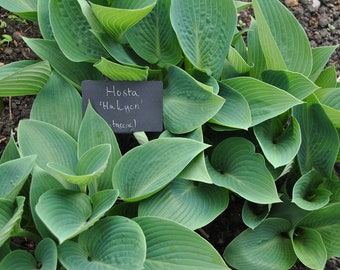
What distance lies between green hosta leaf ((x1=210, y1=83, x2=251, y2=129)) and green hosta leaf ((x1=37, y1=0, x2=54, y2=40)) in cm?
50

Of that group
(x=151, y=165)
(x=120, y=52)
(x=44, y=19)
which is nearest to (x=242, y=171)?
(x=151, y=165)

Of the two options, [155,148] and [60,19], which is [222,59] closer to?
[155,148]

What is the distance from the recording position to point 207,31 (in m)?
1.29

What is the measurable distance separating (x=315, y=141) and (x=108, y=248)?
616 mm

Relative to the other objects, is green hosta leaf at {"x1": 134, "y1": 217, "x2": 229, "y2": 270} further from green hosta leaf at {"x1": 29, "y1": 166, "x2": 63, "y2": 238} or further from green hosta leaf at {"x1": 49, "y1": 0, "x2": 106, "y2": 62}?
green hosta leaf at {"x1": 49, "y1": 0, "x2": 106, "y2": 62}

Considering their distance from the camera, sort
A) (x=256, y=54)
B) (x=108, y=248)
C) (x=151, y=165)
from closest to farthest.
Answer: (x=108, y=248) → (x=151, y=165) → (x=256, y=54)

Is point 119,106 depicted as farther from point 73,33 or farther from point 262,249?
point 262,249

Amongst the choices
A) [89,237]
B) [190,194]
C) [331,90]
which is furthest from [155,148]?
[331,90]

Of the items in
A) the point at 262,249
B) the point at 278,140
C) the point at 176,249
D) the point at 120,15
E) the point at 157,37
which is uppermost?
the point at 120,15

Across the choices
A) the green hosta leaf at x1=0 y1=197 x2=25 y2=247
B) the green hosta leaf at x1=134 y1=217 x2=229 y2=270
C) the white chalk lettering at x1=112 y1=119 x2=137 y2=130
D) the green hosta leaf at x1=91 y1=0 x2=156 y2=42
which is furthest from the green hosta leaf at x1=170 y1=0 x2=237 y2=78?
the green hosta leaf at x1=0 y1=197 x2=25 y2=247

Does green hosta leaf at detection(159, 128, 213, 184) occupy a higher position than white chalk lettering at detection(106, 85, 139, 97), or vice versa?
white chalk lettering at detection(106, 85, 139, 97)

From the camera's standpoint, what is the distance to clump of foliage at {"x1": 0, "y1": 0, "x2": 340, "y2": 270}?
1057mm

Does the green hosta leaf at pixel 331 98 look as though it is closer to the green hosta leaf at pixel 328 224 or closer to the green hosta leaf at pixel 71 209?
the green hosta leaf at pixel 328 224

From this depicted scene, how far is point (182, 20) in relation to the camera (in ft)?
4.13
